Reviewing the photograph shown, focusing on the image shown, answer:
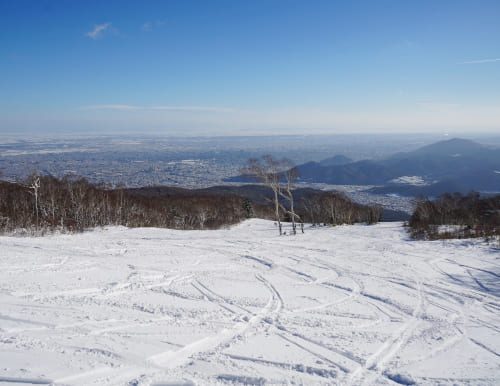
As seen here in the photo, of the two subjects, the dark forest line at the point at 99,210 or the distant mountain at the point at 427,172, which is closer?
the dark forest line at the point at 99,210

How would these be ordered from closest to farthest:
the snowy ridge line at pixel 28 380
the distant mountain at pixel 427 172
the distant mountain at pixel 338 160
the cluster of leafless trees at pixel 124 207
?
1. the snowy ridge line at pixel 28 380
2. the cluster of leafless trees at pixel 124 207
3. the distant mountain at pixel 427 172
4. the distant mountain at pixel 338 160

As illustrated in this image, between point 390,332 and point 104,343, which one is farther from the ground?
point 104,343

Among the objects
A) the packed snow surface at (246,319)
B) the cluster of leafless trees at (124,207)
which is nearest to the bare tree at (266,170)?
the cluster of leafless trees at (124,207)

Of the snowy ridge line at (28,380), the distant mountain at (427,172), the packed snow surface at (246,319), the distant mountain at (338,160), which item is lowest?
the distant mountain at (427,172)

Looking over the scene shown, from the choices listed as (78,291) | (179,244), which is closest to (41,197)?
(179,244)

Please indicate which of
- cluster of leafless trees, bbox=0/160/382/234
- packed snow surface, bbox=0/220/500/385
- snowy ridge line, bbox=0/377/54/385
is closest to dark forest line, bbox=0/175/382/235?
cluster of leafless trees, bbox=0/160/382/234

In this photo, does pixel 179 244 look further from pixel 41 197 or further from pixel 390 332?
pixel 41 197

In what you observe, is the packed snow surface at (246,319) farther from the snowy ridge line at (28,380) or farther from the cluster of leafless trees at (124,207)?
the cluster of leafless trees at (124,207)

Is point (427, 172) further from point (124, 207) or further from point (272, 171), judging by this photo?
point (124, 207)
